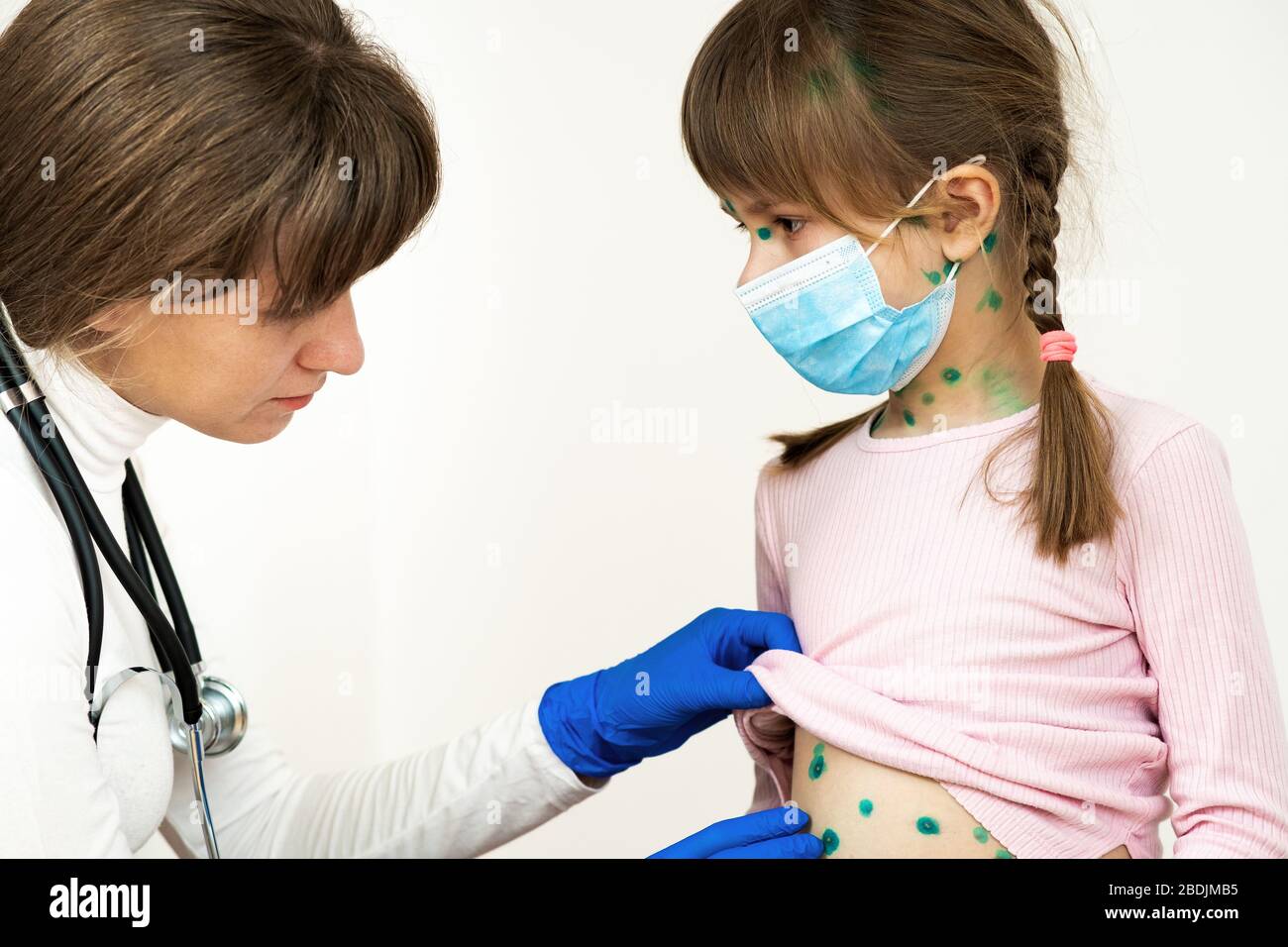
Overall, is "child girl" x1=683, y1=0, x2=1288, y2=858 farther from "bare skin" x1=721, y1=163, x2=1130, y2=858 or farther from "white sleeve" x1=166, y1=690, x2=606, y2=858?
"white sleeve" x1=166, y1=690, x2=606, y2=858

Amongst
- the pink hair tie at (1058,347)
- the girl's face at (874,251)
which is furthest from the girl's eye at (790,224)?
the pink hair tie at (1058,347)

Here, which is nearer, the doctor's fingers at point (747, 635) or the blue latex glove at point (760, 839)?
the blue latex glove at point (760, 839)

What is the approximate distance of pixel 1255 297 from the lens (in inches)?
79.2

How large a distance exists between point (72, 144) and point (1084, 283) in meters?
1.49

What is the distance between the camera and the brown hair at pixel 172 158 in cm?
112

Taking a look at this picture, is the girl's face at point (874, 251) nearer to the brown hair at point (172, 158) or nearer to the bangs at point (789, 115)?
the bangs at point (789, 115)

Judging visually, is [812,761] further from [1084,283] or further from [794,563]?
[1084,283]

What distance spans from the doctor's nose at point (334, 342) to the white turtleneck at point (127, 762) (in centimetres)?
19

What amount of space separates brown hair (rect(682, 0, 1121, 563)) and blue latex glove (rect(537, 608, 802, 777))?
33 centimetres

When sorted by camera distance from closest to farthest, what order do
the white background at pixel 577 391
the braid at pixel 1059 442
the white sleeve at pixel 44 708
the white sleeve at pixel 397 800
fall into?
the white sleeve at pixel 44 708 < the braid at pixel 1059 442 < the white sleeve at pixel 397 800 < the white background at pixel 577 391

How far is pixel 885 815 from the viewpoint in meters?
1.20

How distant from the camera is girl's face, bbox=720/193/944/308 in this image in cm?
126

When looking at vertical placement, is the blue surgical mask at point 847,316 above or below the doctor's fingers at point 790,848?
above

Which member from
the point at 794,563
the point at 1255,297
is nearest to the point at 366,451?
the point at 794,563
